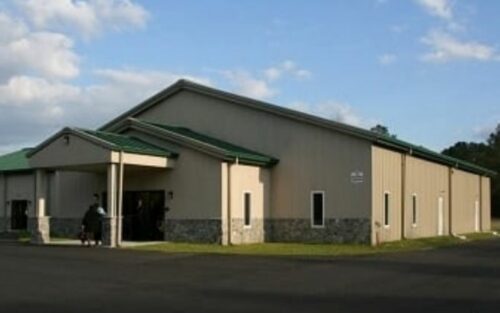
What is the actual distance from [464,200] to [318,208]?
1906 cm

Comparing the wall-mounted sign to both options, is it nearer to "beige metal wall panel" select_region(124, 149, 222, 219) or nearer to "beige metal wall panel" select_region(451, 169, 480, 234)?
"beige metal wall panel" select_region(124, 149, 222, 219)

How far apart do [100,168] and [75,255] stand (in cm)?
929

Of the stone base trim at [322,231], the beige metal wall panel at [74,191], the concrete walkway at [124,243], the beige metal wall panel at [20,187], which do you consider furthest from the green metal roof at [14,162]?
the stone base trim at [322,231]

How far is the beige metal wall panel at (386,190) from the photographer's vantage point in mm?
33938

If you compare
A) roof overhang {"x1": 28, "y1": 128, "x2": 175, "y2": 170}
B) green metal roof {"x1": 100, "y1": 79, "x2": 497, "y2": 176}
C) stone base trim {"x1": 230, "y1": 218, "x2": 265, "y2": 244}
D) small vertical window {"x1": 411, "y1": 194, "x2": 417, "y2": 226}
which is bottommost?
stone base trim {"x1": 230, "y1": 218, "x2": 265, "y2": 244}

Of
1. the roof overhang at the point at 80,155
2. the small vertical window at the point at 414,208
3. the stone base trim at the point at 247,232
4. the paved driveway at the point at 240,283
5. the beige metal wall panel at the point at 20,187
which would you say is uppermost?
the roof overhang at the point at 80,155

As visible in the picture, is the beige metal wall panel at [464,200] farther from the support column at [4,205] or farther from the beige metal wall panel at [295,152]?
the support column at [4,205]

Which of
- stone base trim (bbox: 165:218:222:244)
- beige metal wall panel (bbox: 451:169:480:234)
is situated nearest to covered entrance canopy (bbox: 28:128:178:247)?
stone base trim (bbox: 165:218:222:244)

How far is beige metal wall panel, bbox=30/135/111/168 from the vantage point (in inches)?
1226

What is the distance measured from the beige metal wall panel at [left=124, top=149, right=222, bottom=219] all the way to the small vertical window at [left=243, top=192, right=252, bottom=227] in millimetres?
2119

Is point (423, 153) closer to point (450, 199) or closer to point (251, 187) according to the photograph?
point (450, 199)

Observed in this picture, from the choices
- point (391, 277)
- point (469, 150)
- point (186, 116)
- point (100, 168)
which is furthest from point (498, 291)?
point (469, 150)

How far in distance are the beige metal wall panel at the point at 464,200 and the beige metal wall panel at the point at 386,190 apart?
35.0ft

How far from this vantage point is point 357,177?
111 feet
